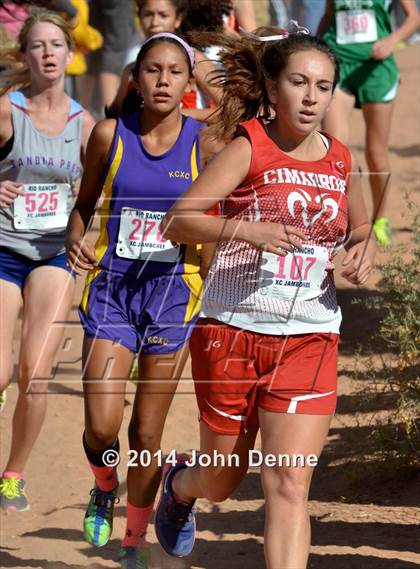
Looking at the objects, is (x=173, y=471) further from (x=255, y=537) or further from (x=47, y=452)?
(x=47, y=452)

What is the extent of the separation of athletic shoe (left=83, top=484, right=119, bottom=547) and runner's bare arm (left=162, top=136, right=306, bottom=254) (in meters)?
1.44

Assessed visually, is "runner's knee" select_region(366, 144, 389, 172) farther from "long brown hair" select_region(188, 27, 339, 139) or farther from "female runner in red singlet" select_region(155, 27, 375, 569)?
"female runner in red singlet" select_region(155, 27, 375, 569)

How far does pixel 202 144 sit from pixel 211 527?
1811 millimetres

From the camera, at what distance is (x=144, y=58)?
15.9ft

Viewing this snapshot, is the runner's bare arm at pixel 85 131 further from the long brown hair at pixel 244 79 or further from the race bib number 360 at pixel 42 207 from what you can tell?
the long brown hair at pixel 244 79

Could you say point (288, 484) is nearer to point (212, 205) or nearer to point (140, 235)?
point (212, 205)

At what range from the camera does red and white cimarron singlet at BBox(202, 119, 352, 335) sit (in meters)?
3.93

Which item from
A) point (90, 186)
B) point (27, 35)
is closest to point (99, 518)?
point (90, 186)

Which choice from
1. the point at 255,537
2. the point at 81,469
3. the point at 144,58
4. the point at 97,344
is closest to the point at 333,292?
the point at 97,344

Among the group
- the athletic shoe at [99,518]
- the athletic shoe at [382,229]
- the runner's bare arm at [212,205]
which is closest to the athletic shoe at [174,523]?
the athletic shoe at [99,518]

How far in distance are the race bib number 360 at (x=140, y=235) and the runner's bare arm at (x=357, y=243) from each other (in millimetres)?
769

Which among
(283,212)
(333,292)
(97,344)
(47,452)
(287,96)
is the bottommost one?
(47,452)

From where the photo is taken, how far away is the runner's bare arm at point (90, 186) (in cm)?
470

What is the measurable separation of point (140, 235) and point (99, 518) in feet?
3.80
